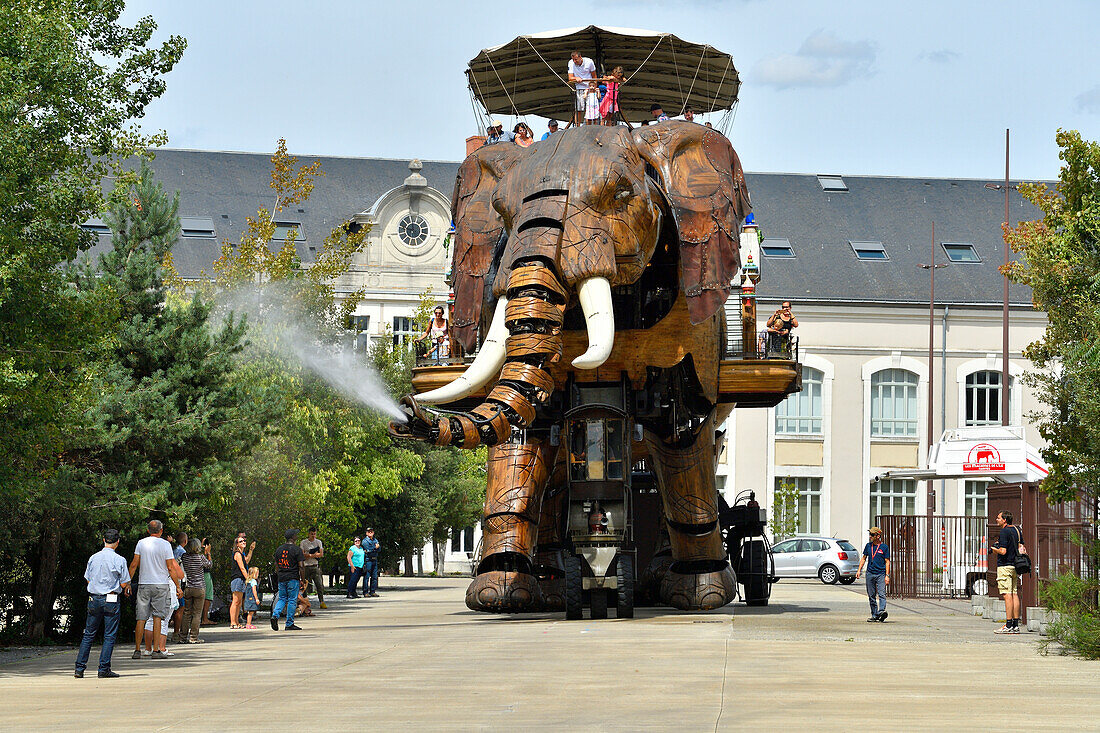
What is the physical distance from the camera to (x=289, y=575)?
23844mm

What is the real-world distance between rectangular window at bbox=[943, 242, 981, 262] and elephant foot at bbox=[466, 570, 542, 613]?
43.0 metres

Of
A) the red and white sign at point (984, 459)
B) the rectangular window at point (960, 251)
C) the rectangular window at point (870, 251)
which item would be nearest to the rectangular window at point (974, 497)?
the rectangular window at point (960, 251)

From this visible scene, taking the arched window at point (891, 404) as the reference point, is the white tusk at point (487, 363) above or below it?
below

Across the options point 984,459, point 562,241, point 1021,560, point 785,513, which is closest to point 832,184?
point 785,513

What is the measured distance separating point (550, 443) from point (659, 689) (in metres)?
9.87

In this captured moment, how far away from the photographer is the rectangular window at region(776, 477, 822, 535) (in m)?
58.9

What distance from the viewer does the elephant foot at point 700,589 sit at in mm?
23688

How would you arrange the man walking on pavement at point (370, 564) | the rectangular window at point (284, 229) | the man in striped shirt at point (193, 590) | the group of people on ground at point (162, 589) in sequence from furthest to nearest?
1. the rectangular window at point (284, 229)
2. the man walking on pavement at point (370, 564)
3. the man in striped shirt at point (193, 590)
4. the group of people on ground at point (162, 589)

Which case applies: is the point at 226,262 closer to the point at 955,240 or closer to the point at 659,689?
the point at 659,689

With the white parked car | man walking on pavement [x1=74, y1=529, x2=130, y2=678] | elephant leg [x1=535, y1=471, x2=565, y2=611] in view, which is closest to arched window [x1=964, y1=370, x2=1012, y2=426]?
the white parked car

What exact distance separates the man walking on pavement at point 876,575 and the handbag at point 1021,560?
6.92 ft

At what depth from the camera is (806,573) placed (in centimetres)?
4647

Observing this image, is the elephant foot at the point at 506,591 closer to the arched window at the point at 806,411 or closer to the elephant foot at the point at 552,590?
the elephant foot at the point at 552,590

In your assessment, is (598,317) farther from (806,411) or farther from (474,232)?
(806,411)
